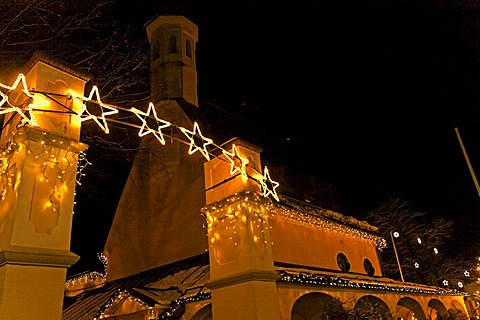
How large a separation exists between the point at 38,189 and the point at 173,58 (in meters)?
14.7

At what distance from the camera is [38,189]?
3.97 metres

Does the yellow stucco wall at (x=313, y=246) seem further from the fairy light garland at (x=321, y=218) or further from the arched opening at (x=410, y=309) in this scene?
the arched opening at (x=410, y=309)

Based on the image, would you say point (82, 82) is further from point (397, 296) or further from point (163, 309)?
point (397, 296)

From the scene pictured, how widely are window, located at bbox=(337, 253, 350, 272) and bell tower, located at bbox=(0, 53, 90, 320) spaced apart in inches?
449

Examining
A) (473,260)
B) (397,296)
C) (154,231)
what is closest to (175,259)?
(154,231)

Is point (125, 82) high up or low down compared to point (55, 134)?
up

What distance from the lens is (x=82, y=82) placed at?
15.9ft

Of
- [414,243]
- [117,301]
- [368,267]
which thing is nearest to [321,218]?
[368,267]

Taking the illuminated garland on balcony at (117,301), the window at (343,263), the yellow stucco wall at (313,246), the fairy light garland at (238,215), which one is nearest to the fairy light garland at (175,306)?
the illuminated garland on balcony at (117,301)

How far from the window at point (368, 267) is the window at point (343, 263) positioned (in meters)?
1.55

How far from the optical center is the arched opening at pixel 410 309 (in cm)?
1534

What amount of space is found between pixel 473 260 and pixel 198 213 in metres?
23.7

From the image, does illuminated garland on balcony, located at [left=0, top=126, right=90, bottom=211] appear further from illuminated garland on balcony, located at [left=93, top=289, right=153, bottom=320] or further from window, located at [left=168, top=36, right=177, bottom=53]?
window, located at [left=168, top=36, right=177, bottom=53]

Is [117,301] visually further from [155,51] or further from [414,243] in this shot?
[414,243]
